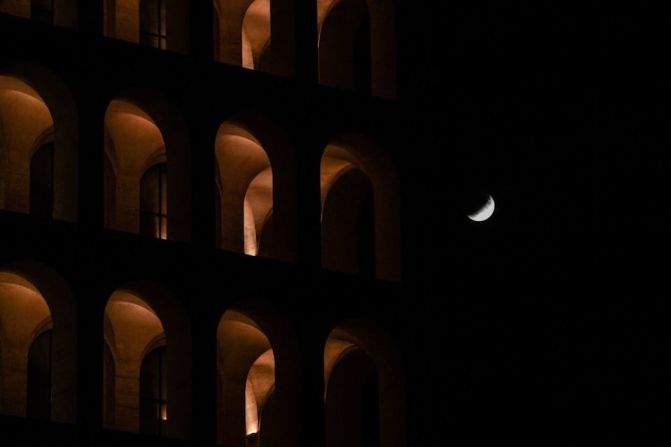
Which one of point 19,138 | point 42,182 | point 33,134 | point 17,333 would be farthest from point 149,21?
point 17,333

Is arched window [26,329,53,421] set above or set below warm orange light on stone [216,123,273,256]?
below

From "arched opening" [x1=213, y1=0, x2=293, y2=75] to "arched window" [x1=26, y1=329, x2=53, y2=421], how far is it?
7.05 metres

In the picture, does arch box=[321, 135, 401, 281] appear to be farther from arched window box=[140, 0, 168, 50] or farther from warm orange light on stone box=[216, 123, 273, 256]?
arched window box=[140, 0, 168, 50]

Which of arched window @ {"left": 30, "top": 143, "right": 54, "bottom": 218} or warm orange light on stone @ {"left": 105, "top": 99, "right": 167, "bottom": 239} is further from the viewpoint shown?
warm orange light on stone @ {"left": 105, "top": 99, "right": 167, "bottom": 239}

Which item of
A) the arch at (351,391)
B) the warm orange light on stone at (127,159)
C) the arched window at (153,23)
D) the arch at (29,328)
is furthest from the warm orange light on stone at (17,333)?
the arched window at (153,23)

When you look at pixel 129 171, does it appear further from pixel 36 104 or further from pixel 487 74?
pixel 487 74

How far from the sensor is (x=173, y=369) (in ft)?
176

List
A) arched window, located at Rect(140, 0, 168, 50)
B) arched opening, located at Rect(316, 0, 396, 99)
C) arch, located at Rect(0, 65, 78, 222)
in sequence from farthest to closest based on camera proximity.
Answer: arched opening, located at Rect(316, 0, 396, 99)
arched window, located at Rect(140, 0, 168, 50)
arch, located at Rect(0, 65, 78, 222)

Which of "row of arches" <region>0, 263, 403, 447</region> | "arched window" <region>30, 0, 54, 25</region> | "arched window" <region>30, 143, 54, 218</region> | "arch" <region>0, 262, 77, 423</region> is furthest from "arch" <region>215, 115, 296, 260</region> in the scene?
"arch" <region>0, 262, 77, 423</region>

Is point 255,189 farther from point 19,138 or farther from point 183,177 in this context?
point 19,138

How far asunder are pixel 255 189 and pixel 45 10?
6.12 meters

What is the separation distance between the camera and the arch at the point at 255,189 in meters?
55.9

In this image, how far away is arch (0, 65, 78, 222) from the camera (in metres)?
53.6

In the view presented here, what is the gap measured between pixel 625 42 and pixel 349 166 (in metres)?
7.27
